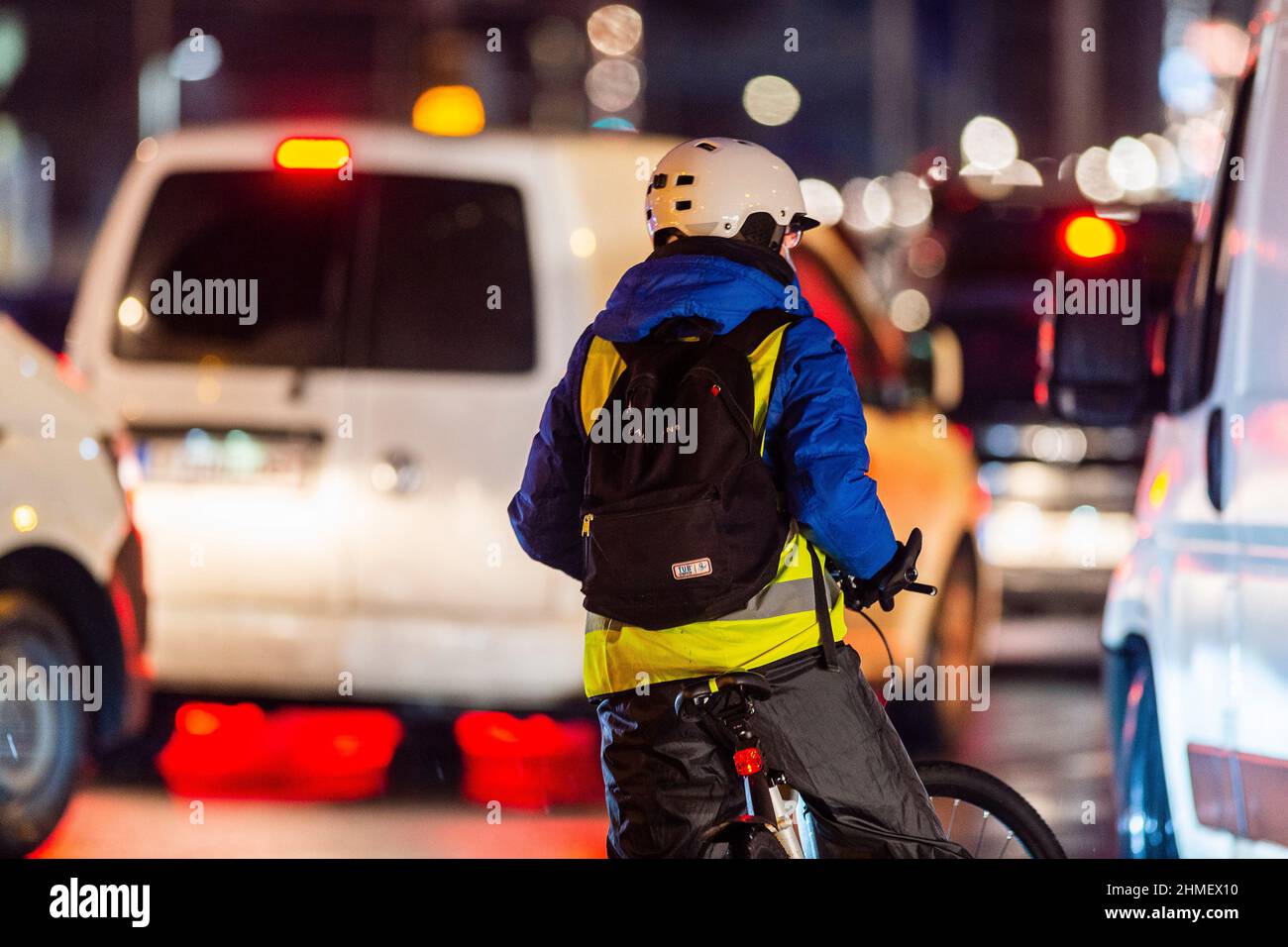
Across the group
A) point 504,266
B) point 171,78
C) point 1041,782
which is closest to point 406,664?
point 504,266

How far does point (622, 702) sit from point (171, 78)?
39691mm

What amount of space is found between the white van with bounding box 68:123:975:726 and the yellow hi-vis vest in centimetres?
317

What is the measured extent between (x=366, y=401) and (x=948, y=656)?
2851 millimetres

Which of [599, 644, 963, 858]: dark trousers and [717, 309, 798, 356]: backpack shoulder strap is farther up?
[717, 309, 798, 356]: backpack shoulder strap

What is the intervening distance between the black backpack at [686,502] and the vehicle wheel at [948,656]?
189 inches

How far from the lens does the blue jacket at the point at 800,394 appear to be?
12.0 ft

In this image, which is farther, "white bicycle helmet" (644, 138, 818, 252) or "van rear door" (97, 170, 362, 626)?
"van rear door" (97, 170, 362, 626)

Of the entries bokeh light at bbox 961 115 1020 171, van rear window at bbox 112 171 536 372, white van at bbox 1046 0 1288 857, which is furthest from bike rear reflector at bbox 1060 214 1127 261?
bokeh light at bbox 961 115 1020 171

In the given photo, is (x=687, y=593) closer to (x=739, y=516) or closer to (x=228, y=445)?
(x=739, y=516)

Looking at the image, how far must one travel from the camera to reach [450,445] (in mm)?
7156

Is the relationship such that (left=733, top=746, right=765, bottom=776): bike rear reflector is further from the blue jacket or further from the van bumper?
the van bumper

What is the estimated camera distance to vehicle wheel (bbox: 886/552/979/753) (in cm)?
849

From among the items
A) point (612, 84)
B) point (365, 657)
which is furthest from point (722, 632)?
point (612, 84)
